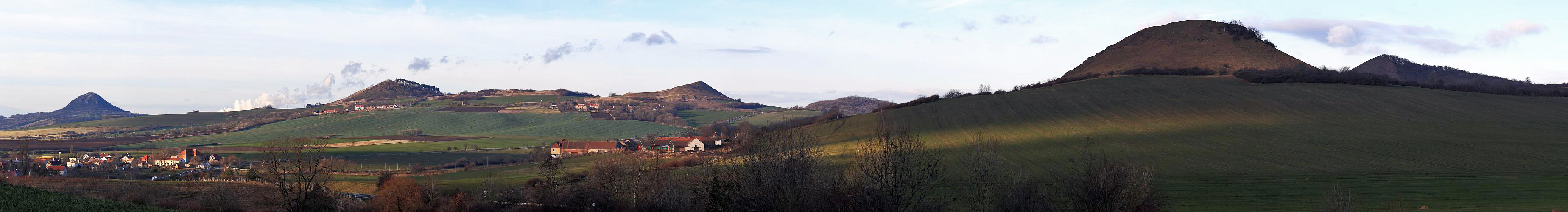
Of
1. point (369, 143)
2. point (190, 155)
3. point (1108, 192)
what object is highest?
point (1108, 192)

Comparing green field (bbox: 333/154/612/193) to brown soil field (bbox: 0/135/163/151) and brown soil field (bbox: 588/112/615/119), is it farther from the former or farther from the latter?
brown soil field (bbox: 588/112/615/119)

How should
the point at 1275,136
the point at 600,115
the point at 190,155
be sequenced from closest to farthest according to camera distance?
the point at 1275,136, the point at 190,155, the point at 600,115

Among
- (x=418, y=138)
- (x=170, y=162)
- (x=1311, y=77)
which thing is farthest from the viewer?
(x=418, y=138)

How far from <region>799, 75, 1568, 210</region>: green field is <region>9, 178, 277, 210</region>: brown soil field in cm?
3575

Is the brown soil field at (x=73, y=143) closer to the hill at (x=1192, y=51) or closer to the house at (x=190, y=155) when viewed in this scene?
Result: the house at (x=190, y=155)

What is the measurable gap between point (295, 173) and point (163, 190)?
2041 centimetres

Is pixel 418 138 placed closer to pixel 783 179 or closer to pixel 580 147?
pixel 580 147

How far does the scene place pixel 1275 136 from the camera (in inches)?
2408

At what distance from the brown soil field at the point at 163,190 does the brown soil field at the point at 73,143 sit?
7705 cm

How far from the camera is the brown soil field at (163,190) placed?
44.0m

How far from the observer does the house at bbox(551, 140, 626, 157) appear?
10519cm

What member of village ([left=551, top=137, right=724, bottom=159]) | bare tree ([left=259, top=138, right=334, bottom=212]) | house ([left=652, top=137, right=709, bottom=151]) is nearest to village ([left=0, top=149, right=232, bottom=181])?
village ([left=551, top=137, right=724, bottom=159])

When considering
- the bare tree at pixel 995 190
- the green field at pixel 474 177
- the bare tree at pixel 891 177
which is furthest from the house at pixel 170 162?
the bare tree at pixel 891 177

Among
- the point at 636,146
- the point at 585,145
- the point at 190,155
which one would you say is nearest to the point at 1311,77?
the point at 636,146
